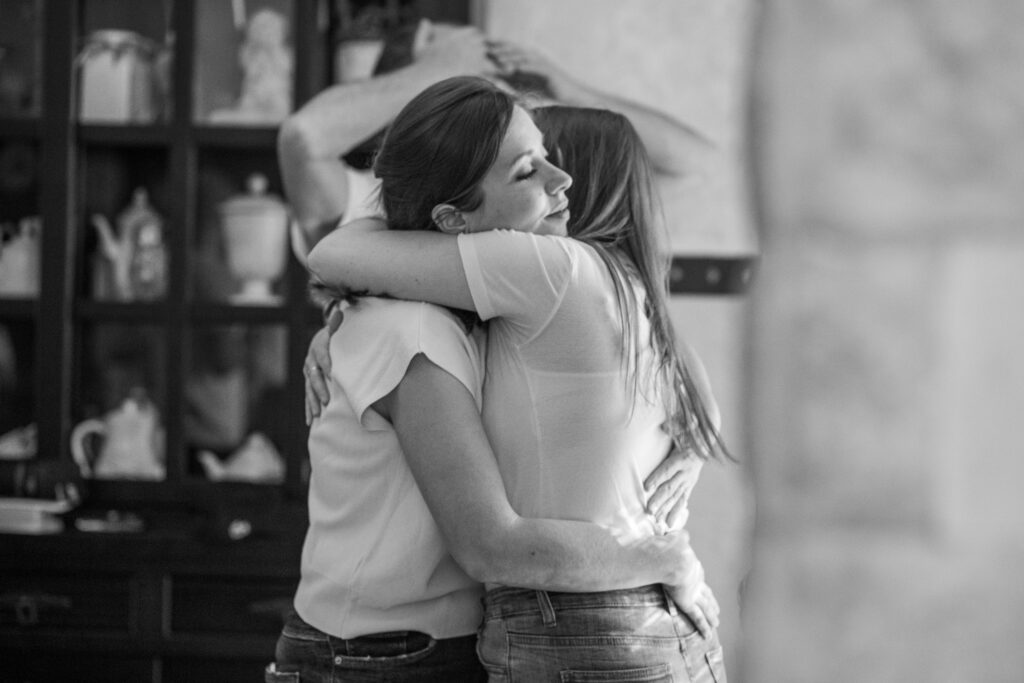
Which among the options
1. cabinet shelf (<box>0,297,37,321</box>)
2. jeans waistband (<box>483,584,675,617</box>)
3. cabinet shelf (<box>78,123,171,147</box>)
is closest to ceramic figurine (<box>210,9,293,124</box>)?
cabinet shelf (<box>78,123,171,147</box>)

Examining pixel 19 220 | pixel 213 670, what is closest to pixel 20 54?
pixel 19 220

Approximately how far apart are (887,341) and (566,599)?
0.82 meters

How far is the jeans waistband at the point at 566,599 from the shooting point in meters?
1.08

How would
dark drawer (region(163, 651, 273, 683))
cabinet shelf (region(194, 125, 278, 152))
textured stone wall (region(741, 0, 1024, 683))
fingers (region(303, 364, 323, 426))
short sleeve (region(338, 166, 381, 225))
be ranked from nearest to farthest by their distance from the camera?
textured stone wall (region(741, 0, 1024, 683))
fingers (region(303, 364, 323, 426))
short sleeve (region(338, 166, 381, 225))
dark drawer (region(163, 651, 273, 683))
cabinet shelf (region(194, 125, 278, 152))

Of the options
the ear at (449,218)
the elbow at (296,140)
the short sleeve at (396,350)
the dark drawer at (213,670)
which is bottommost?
the dark drawer at (213,670)

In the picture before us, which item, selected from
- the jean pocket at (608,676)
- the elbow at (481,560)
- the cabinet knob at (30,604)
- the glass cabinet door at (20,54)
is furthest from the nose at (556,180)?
the glass cabinet door at (20,54)

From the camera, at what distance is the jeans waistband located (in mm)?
1075

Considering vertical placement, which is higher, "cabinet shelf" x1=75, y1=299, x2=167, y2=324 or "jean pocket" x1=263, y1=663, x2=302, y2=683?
"cabinet shelf" x1=75, y1=299, x2=167, y2=324

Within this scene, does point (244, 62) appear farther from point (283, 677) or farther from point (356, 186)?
point (283, 677)

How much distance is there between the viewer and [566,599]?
1.08 meters

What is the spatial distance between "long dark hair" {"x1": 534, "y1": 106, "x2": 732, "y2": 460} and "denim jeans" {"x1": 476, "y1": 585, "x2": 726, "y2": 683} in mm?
201

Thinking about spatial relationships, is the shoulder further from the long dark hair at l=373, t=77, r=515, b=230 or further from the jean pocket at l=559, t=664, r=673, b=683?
the jean pocket at l=559, t=664, r=673, b=683

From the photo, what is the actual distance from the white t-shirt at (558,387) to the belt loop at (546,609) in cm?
8

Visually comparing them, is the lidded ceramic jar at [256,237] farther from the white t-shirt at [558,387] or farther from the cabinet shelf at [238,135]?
the white t-shirt at [558,387]
